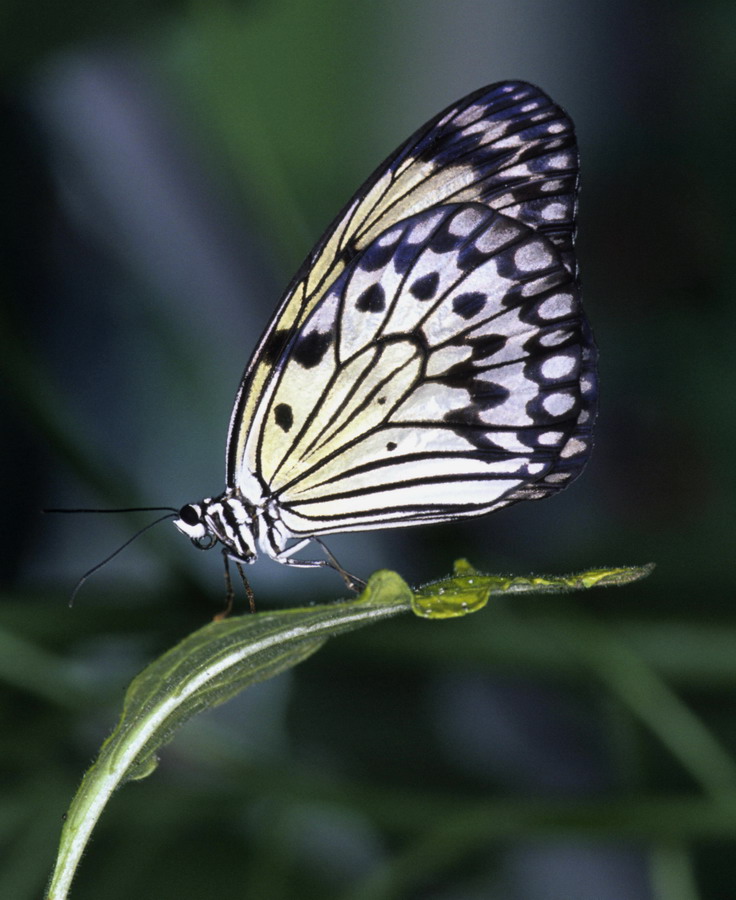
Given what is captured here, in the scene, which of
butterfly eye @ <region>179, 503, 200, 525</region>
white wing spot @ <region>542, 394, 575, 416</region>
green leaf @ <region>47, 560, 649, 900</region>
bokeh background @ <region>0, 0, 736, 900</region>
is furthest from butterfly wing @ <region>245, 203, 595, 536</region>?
green leaf @ <region>47, 560, 649, 900</region>

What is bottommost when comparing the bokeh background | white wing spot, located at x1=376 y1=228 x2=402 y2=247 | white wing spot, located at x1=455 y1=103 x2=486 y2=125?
the bokeh background

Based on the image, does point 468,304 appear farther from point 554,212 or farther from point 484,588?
point 484,588

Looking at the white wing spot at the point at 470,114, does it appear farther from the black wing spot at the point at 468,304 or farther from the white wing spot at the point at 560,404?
the white wing spot at the point at 560,404

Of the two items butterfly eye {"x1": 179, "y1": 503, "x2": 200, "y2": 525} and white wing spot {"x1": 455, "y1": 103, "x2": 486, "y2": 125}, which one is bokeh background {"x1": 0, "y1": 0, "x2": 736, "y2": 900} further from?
white wing spot {"x1": 455, "y1": 103, "x2": 486, "y2": 125}

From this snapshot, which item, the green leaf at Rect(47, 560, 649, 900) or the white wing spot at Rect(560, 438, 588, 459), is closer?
the green leaf at Rect(47, 560, 649, 900)

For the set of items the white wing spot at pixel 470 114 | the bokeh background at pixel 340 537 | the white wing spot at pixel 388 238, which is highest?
the white wing spot at pixel 470 114

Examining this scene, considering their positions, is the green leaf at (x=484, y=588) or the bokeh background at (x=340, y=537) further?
the bokeh background at (x=340, y=537)

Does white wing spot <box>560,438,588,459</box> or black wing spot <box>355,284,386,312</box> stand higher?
black wing spot <box>355,284,386,312</box>

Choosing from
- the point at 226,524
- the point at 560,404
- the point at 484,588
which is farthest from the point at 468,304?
the point at 484,588

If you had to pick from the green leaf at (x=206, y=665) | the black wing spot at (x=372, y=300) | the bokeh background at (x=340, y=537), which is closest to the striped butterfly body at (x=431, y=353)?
the black wing spot at (x=372, y=300)
